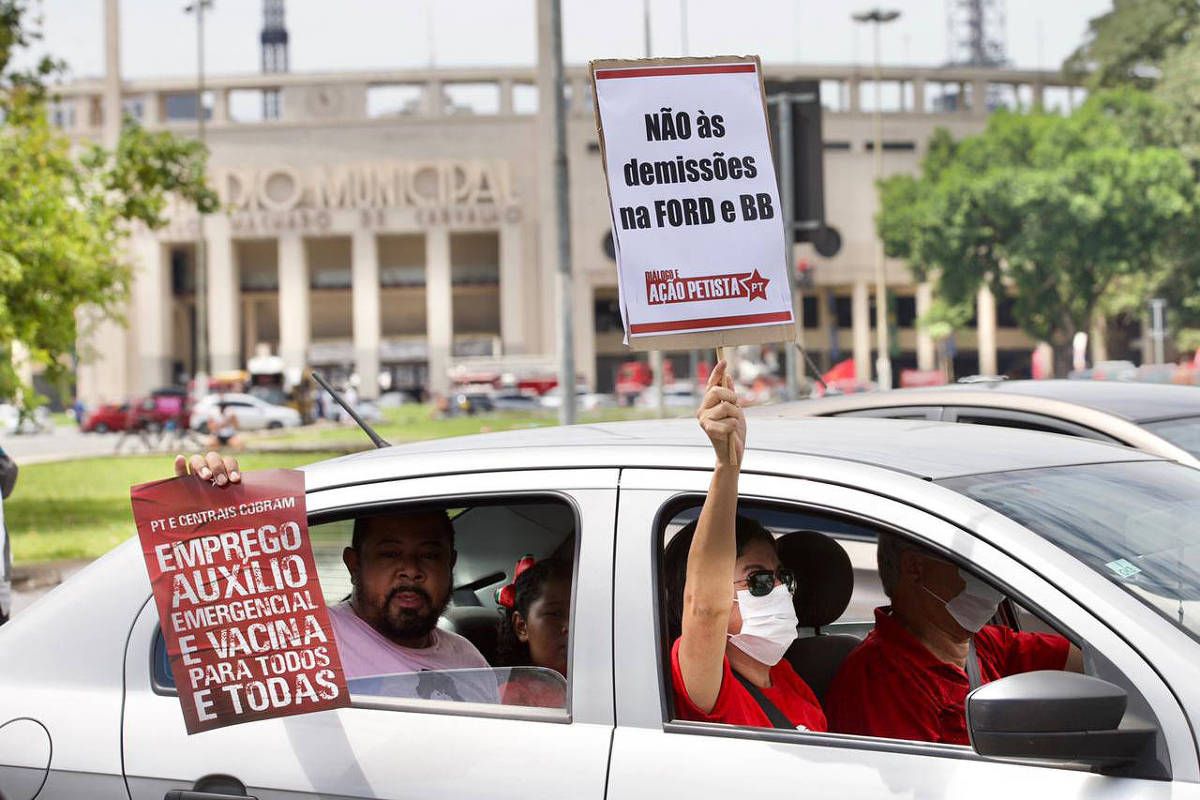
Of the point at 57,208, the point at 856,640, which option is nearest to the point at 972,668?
the point at 856,640

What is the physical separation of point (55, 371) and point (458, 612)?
15540 mm

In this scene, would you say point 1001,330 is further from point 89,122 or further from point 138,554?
point 138,554

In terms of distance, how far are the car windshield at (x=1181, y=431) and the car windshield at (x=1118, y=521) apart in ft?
10.1

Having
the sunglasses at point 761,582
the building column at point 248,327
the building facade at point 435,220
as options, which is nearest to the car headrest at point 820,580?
the sunglasses at point 761,582

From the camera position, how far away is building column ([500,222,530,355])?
81.1 meters

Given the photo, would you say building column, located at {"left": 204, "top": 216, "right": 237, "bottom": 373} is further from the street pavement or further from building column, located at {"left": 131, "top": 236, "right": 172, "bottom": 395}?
the street pavement

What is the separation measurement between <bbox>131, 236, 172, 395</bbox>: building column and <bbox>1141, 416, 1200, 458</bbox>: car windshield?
268 feet

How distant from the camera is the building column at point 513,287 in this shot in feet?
266

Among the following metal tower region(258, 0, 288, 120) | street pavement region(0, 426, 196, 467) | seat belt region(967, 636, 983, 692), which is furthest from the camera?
Answer: metal tower region(258, 0, 288, 120)

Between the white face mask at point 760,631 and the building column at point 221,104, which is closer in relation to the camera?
the white face mask at point 760,631

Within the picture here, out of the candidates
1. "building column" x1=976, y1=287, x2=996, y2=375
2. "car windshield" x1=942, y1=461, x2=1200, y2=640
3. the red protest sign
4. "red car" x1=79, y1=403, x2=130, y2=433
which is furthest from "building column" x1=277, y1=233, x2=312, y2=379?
"car windshield" x1=942, y1=461, x2=1200, y2=640

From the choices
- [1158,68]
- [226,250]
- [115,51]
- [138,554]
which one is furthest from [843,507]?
[115,51]

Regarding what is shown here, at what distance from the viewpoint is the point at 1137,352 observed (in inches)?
3410

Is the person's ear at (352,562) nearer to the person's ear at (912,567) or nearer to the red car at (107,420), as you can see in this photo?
the person's ear at (912,567)
